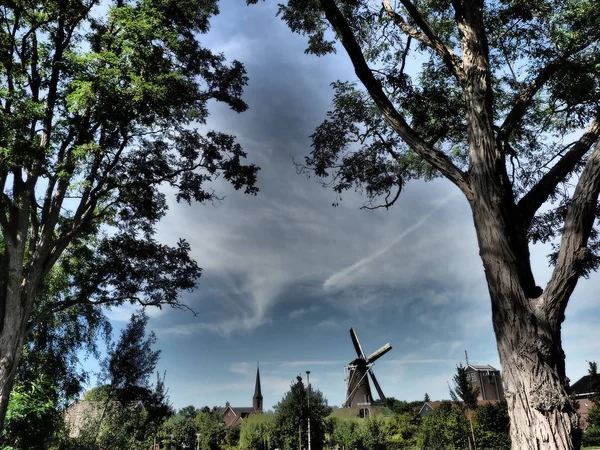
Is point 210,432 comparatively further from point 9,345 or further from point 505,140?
point 505,140

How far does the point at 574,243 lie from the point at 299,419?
37.4 meters

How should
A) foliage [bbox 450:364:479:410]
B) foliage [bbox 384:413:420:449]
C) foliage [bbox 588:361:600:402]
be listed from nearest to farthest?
foliage [bbox 450:364:479:410] → foliage [bbox 588:361:600:402] → foliage [bbox 384:413:420:449]

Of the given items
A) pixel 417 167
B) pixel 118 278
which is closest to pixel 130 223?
pixel 118 278

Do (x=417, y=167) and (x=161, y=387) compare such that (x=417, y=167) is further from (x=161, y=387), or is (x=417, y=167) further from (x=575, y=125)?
(x=161, y=387)

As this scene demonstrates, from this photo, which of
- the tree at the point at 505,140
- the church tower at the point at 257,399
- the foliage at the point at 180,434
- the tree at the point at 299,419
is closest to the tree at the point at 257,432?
the tree at the point at 299,419

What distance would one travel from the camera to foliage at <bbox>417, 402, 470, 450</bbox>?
89.0 feet

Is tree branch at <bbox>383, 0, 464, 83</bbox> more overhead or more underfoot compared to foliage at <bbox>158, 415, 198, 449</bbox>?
more overhead

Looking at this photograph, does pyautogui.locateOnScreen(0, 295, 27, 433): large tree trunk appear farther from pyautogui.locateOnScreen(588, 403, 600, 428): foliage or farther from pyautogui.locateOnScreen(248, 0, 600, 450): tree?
pyautogui.locateOnScreen(588, 403, 600, 428): foliage

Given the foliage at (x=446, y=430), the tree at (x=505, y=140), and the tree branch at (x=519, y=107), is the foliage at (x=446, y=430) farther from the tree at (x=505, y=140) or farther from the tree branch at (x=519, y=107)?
the tree branch at (x=519, y=107)

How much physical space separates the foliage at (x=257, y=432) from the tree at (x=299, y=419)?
2255 mm

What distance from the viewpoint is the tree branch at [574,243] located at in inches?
162

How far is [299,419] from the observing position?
36.9 metres

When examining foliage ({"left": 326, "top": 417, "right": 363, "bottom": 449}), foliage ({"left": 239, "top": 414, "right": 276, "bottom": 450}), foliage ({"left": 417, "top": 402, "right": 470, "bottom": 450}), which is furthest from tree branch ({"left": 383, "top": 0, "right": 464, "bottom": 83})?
foliage ({"left": 239, "top": 414, "right": 276, "bottom": 450})

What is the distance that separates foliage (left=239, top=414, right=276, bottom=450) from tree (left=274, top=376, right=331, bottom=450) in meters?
2.26
